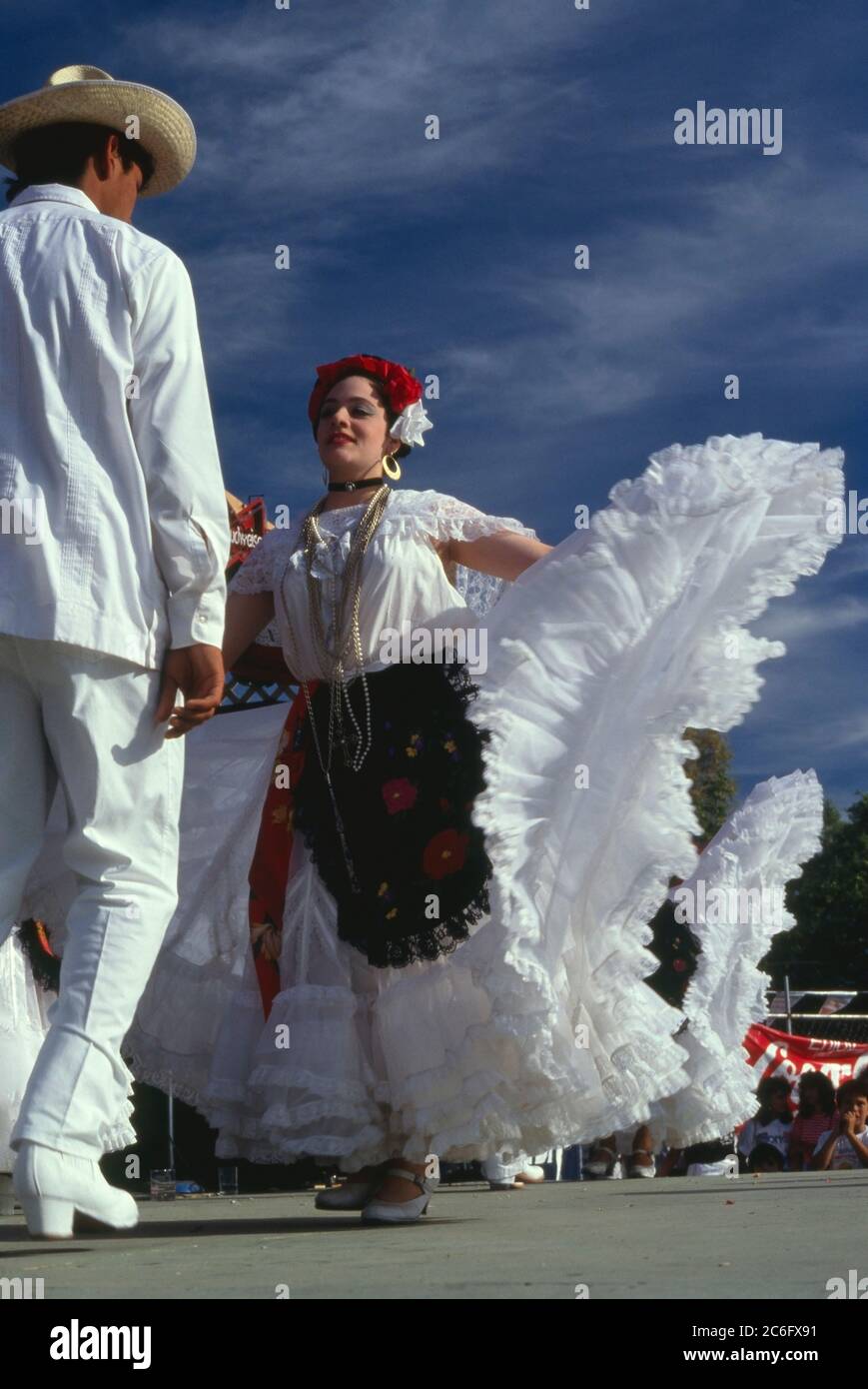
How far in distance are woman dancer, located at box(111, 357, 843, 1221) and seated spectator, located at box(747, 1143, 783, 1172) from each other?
5629 mm

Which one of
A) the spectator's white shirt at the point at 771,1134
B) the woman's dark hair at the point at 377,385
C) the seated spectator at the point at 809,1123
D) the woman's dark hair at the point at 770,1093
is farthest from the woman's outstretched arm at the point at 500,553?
the woman's dark hair at the point at 770,1093

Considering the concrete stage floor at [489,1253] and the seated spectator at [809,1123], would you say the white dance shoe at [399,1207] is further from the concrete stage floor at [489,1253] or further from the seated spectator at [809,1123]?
the seated spectator at [809,1123]

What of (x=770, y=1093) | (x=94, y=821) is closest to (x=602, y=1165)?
(x=770, y=1093)

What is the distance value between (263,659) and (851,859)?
2078 inches

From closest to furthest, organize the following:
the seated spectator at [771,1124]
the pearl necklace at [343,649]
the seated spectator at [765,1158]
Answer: the pearl necklace at [343,649]
the seated spectator at [765,1158]
the seated spectator at [771,1124]

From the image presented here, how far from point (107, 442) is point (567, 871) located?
57.3 inches

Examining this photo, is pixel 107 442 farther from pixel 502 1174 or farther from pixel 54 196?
pixel 502 1174

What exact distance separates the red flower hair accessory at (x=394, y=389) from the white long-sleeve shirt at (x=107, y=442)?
4.60 ft

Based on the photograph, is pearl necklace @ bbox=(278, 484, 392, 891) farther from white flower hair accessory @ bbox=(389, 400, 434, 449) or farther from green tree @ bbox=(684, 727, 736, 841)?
green tree @ bbox=(684, 727, 736, 841)

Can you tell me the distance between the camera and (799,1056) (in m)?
11.8

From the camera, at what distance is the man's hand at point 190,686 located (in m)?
3.24

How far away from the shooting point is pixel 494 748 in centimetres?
392
